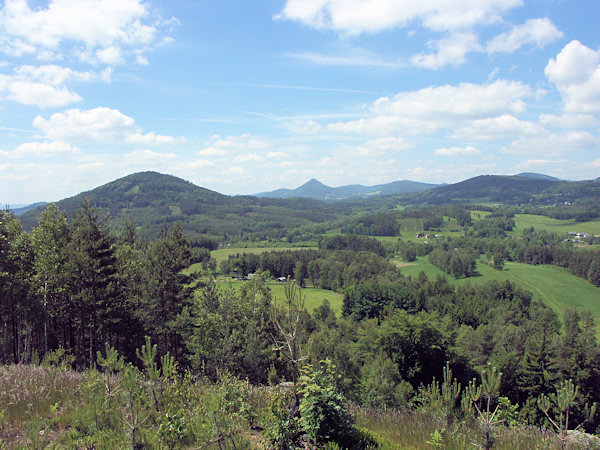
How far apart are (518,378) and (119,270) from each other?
38788 mm

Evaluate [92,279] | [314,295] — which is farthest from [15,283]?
[314,295]

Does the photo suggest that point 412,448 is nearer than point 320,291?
Yes

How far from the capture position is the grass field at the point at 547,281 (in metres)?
78.2

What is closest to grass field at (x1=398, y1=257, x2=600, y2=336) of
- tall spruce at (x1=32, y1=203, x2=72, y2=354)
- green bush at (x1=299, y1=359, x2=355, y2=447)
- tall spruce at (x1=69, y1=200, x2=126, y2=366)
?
green bush at (x1=299, y1=359, x2=355, y2=447)

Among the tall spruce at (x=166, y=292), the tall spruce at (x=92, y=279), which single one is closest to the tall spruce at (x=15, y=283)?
the tall spruce at (x=92, y=279)

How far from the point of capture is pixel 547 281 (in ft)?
305

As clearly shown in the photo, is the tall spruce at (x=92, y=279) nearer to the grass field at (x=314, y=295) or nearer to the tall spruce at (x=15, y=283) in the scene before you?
the tall spruce at (x=15, y=283)

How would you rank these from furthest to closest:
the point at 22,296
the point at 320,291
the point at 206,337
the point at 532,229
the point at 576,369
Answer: the point at 532,229 → the point at 320,291 → the point at 576,369 → the point at 206,337 → the point at 22,296

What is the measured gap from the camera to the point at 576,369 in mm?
32031

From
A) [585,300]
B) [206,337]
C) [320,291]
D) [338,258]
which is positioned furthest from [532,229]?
[206,337]

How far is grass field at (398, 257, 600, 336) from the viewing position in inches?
3081

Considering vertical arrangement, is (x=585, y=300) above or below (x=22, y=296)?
below

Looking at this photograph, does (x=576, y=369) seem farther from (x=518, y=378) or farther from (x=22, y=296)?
(x=22, y=296)

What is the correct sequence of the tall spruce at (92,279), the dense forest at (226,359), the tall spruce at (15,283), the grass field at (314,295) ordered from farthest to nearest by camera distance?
the grass field at (314,295) → the tall spruce at (92,279) → the tall spruce at (15,283) → the dense forest at (226,359)
